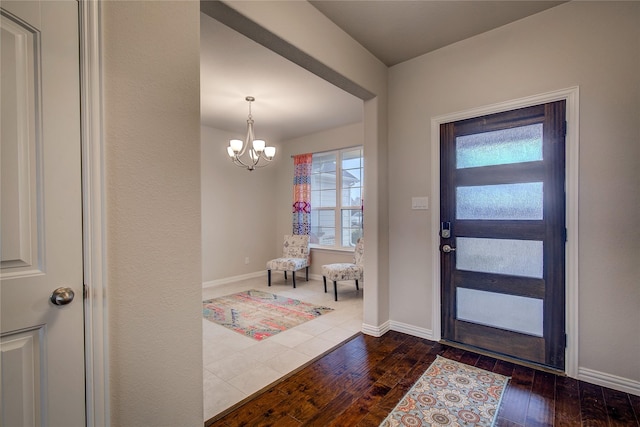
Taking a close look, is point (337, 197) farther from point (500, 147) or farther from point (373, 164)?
point (500, 147)

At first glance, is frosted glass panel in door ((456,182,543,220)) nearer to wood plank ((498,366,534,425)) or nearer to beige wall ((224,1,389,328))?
beige wall ((224,1,389,328))

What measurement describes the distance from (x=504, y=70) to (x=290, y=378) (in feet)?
9.69

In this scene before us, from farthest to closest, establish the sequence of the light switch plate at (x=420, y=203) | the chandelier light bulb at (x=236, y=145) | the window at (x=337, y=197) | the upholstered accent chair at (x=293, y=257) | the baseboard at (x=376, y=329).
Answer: the window at (x=337, y=197) < the upholstered accent chair at (x=293, y=257) < the chandelier light bulb at (x=236, y=145) < the baseboard at (x=376, y=329) < the light switch plate at (x=420, y=203)

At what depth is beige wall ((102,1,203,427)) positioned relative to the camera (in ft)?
3.84

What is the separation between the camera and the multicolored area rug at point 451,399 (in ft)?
5.58

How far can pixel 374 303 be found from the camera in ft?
9.48

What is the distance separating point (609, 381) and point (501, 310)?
2.38 ft

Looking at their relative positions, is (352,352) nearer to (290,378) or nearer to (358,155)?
(290,378)

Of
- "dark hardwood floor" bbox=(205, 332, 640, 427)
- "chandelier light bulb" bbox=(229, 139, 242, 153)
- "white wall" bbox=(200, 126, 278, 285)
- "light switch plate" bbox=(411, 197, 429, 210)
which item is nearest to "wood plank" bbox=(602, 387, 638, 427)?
"dark hardwood floor" bbox=(205, 332, 640, 427)

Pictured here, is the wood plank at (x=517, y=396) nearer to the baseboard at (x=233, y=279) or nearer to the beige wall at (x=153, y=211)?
the beige wall at (x=153, y=211)

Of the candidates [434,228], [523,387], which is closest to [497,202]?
[434,228]

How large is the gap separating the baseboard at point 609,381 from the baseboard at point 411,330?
42.4 inches

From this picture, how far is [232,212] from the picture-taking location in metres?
5.27

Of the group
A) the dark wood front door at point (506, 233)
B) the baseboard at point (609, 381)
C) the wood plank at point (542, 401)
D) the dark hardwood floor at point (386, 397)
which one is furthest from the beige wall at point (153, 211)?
the baseboard at point (609, 381)
